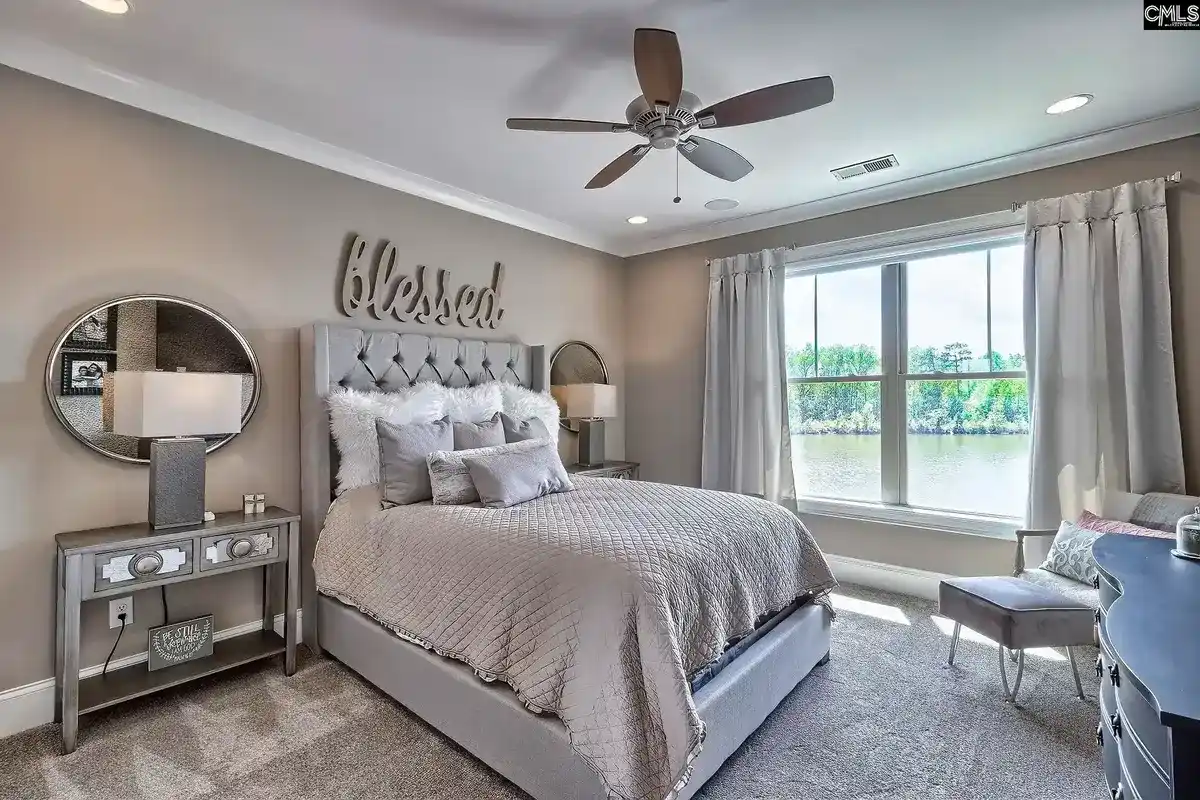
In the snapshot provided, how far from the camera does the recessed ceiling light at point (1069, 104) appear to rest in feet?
8.57

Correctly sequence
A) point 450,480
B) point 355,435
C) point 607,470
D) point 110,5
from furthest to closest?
point 607,470, point 355,435, point 450,480, point 110,5

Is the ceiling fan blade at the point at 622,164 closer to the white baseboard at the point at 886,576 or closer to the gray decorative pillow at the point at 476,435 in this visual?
the gray decorative pillow at the point at 476,435

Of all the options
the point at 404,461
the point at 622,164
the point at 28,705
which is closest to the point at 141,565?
the point at 28,705

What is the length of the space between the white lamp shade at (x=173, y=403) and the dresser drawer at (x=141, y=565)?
0.46 m

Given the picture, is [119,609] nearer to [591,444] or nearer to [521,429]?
[521,429]

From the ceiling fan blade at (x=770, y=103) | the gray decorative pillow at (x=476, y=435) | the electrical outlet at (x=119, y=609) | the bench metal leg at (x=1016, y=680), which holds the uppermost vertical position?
the ceiling fan blade at (x=770, y=103)

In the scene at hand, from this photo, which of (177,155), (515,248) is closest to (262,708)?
(177,155)

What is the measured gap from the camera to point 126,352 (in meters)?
2.44

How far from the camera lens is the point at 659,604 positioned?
1621 mm

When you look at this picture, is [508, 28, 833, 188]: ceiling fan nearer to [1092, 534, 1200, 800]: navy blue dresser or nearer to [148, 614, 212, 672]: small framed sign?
[1092, 534, 1200, 800]: navy blue dresser

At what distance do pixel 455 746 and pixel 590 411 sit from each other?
258 cm

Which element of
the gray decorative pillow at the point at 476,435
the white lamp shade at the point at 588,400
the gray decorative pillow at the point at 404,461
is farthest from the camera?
the white lamp shade at the point at 588,400

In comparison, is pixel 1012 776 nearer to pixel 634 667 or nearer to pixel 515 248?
pixel 634 667

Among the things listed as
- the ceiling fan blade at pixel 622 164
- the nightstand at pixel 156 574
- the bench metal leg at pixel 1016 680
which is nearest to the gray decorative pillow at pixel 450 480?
the nightstand at pixel 156 574
